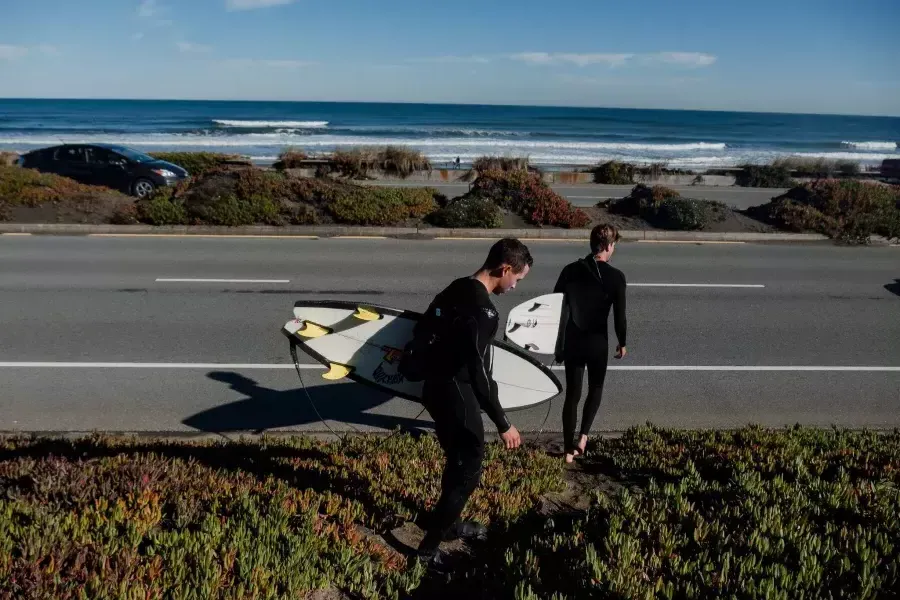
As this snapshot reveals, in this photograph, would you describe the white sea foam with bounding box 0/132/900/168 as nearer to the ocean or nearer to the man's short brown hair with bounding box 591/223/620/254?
the ocean

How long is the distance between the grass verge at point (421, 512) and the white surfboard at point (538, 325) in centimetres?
84

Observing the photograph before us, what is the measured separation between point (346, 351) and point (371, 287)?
6442 millimetres

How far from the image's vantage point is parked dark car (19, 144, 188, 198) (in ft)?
71.1

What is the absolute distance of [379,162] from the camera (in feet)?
96.4

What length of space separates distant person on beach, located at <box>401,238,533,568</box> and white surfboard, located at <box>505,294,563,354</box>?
57.9 inches

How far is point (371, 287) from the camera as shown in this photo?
11727 mm

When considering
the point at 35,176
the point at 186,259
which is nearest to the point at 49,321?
the point at 186,259

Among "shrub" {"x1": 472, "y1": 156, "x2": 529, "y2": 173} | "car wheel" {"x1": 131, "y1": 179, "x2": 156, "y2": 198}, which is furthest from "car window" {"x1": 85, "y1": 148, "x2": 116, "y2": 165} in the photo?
"shrub" {"x1": 472, "y1": 156, "x2": 529, "y2": 173}

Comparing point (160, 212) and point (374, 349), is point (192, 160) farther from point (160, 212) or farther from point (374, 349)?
point (374, 349)

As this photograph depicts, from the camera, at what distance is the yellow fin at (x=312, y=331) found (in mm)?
5391

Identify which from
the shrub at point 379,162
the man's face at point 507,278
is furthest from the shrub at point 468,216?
the man's face at point 507,278

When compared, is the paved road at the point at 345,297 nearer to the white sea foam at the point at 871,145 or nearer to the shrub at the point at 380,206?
the shrub at the point at 380,206

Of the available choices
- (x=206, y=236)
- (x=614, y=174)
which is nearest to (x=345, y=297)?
(x=206, y=236)

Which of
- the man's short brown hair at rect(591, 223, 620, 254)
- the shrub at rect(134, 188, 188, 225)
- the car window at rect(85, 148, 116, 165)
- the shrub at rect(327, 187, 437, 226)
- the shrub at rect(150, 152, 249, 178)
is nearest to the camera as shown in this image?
the man's short brown hair at rect(591, 223, 620, 254)
